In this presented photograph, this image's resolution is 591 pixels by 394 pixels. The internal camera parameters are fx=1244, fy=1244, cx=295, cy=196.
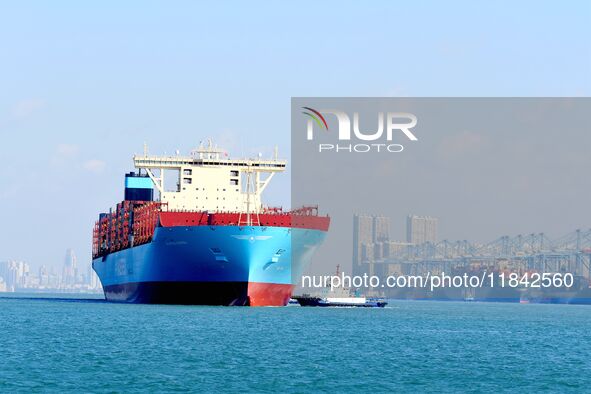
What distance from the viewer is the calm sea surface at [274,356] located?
152ft

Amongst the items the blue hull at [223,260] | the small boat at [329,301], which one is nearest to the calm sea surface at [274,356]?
the blue hull at [223,260]

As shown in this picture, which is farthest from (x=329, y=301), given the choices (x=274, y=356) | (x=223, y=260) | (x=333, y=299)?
(x=274, y=356)

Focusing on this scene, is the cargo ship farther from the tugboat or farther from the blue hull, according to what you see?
the tugboat

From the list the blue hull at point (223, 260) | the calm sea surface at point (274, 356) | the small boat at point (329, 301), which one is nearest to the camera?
the calm sea surface at point (274, 356)

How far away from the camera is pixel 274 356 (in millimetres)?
56219

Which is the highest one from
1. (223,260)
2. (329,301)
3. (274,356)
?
(223,260)

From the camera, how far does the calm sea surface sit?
152ft

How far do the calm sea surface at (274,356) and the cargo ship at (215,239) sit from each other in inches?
491

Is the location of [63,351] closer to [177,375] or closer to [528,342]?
[177,375]

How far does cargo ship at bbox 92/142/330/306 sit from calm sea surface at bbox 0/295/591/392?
491 inches

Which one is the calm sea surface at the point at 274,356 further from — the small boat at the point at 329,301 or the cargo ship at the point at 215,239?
the small boat at the point at 329,301

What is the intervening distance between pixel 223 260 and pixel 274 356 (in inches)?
1631

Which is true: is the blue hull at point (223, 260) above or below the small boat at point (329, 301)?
above

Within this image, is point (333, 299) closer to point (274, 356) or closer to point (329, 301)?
point (329, 301)
